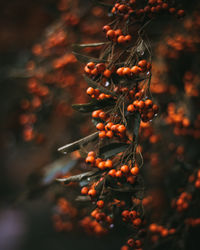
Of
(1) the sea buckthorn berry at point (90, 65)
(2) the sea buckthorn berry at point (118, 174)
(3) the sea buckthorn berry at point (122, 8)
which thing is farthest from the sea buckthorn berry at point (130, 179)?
(3) the sea buckthorn berry at point (122, 8)

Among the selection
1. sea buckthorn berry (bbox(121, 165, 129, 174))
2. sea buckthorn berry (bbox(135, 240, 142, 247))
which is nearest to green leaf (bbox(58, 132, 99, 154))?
sea buckthorn berry (bbox(121, 165, 129, 174))

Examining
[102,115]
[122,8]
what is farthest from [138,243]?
[122,8]

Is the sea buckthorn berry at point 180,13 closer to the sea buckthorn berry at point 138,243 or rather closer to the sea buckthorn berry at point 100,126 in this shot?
the sea buckthorn berry at point 100,126

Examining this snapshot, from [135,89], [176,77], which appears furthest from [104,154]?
[176,77]

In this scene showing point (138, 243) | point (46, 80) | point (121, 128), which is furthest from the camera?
point (46, 80)

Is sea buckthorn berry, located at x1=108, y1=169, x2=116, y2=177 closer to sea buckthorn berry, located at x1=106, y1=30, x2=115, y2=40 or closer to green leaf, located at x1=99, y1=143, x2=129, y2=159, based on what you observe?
green leaf, located at x1=99, y1=143, x2=129, y2=159

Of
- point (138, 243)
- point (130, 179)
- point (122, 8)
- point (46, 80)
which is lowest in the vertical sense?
point (138, 243)

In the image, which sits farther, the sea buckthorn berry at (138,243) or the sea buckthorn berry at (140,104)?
the sea buckthorn berry at (138,243)

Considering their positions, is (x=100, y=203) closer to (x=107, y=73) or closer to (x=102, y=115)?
(x=102, y=115)

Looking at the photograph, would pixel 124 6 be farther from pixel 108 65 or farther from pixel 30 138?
pixel 30 138
